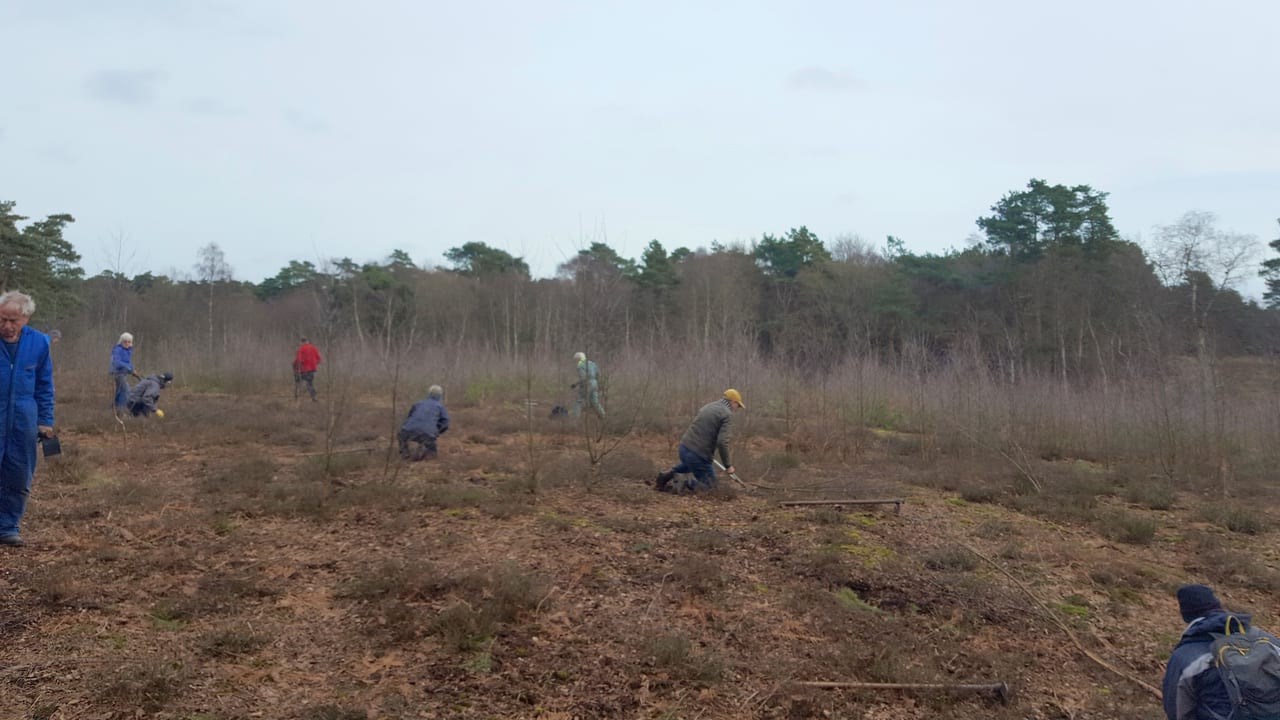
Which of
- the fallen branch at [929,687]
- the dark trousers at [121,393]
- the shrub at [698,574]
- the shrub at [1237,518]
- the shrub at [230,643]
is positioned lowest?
the shrub at [1237,518]

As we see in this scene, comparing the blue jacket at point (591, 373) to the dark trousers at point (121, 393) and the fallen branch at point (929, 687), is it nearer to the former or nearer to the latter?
the fallen branch at point (929, 687)

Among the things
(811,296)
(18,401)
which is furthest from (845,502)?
(811,296)

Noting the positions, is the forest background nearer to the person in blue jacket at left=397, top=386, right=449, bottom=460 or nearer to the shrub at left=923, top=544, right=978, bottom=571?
the person in blue jacket at left=397, top=386, right=449, bottom=460

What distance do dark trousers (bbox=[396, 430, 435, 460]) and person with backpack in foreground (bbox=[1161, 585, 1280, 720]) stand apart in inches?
316

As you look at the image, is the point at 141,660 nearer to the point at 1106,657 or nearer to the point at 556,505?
the point at 556,505

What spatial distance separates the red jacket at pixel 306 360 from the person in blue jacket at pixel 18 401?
35.2ft

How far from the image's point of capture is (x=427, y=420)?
959cm

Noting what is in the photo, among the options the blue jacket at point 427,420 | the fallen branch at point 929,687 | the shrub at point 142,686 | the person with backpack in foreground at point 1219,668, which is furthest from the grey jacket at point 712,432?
the shrub at point 142,686

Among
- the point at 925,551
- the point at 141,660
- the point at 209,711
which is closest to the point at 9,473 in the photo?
the point at 141,660

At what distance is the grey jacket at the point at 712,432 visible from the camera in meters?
8.38

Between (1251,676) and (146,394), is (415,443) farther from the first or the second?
(1251,676)

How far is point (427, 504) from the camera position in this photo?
725cm

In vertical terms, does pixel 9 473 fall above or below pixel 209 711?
above

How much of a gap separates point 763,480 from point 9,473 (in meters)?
7.44
